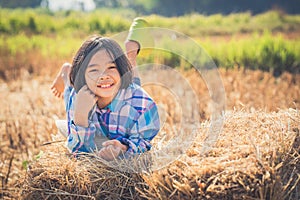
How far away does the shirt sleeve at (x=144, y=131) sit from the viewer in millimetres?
2480

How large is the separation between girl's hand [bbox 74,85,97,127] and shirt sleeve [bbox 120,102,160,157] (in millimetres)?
254

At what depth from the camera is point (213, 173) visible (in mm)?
2020

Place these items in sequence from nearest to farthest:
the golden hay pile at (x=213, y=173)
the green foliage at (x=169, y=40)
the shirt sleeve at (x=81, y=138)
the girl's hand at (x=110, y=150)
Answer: the golden hay pile at (x=213, y=173)
the girl's hand at (x=110, y=150)
the shirt sleeve at (x=81, y=138)
the green foliage at (x=169, y=40)

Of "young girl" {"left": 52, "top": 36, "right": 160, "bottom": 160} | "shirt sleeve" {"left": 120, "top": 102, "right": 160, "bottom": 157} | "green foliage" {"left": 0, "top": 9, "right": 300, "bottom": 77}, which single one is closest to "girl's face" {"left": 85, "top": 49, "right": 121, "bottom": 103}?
"young girl" {"left": 52, "top": 36, "right": 160, "bottom": 160}

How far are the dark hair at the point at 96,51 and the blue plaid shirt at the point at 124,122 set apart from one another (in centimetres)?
9

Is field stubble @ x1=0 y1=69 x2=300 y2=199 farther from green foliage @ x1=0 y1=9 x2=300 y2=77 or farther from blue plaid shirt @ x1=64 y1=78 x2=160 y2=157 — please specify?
green foliage @ x1=0 y1=9 x2=300 y2=77

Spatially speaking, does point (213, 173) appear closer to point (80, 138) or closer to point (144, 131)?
point (144, 131)

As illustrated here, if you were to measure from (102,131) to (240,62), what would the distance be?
6.59 m

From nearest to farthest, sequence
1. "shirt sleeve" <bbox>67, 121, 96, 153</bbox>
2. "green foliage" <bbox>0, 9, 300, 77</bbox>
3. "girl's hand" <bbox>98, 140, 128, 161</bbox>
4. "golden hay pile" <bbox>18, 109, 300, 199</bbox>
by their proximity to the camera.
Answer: "golden hay pile" <bbox>18, 109, 300, 199</bbox> < "girl's hand" <bbox>98, 140, 128, 161</bbox> < "shirt sleeve" <bbox>67, 121, 96, 153</bbox> < "green foliage" <bbox>0, 9, 300, 77</bbox>

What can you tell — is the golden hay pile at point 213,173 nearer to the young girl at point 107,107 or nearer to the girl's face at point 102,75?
the young girl at point 107,107

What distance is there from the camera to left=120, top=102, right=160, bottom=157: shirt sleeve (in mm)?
2480

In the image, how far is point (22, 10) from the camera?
52.1 ft

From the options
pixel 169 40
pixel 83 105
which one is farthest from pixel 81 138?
pixel 169 40

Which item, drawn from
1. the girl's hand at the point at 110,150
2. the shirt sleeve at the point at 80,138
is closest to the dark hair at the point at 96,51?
the shirt sleeve at the point at 80,138
